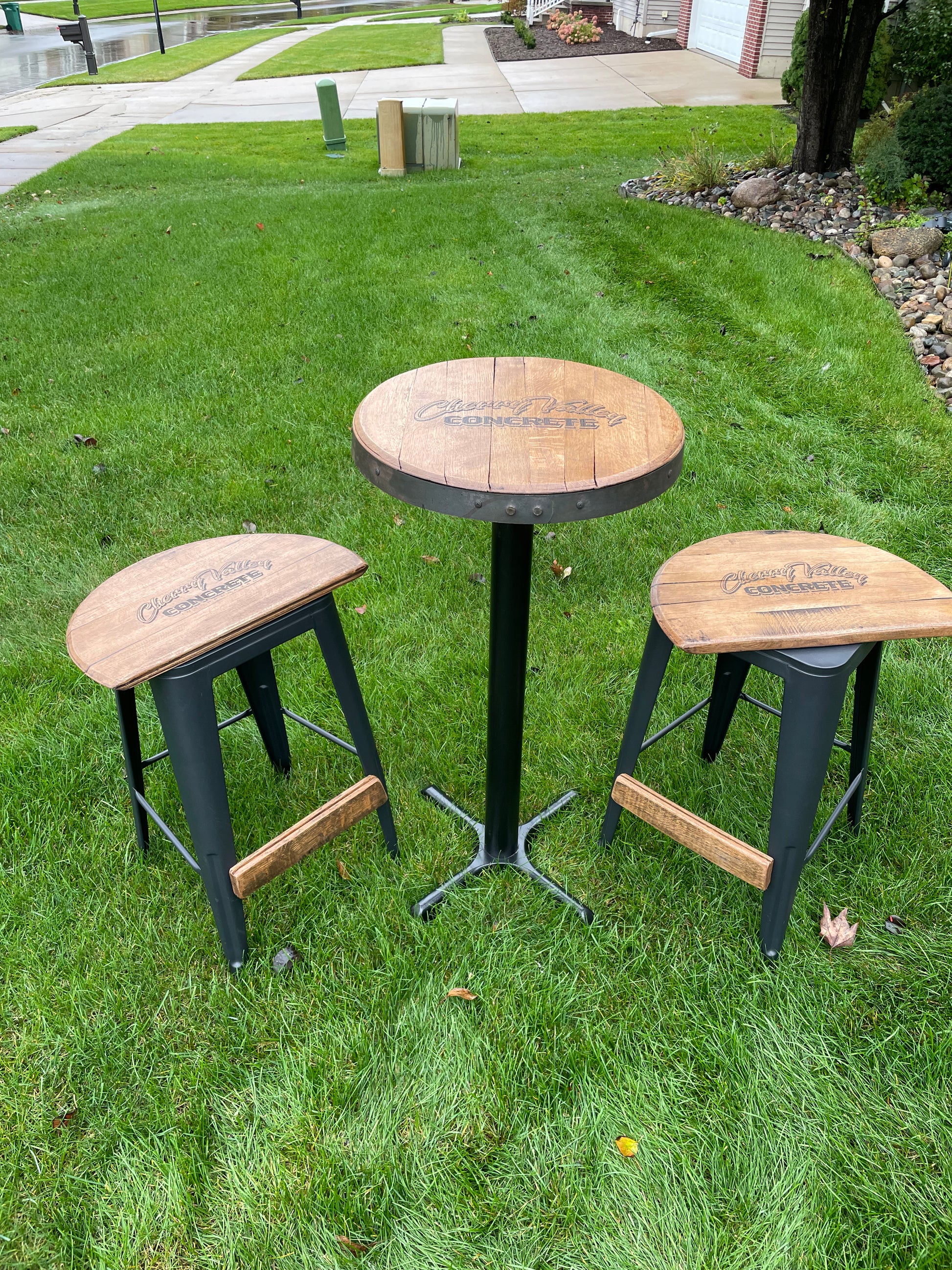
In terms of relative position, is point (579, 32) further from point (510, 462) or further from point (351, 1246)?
point (351, 1246)

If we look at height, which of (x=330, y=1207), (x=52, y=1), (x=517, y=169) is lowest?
(x=330, y=1207)

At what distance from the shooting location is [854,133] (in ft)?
25.3

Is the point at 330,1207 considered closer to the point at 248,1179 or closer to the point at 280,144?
the point at 248,1179

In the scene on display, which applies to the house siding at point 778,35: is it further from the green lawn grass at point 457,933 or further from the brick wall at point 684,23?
the green lawn grass at point 457,933

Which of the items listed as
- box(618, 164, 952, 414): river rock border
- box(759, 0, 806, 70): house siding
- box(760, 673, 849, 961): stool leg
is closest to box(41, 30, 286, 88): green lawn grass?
box(759, 0, 806, 70): house siding

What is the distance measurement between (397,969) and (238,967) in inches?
15.1

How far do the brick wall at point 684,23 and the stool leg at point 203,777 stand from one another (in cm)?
2107

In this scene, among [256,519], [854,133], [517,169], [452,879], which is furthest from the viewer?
[517,169]

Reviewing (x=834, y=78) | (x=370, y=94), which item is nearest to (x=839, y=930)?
(x=834, y=78)

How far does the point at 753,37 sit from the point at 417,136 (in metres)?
8.27

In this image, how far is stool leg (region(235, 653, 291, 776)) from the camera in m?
2.32

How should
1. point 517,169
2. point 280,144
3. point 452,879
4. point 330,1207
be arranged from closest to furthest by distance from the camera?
1. point 330,1207
2. point 452,879
3. point 517,169
4. point 280,144

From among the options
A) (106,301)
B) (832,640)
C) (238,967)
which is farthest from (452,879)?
(106,301)

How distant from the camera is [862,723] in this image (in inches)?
86.1
